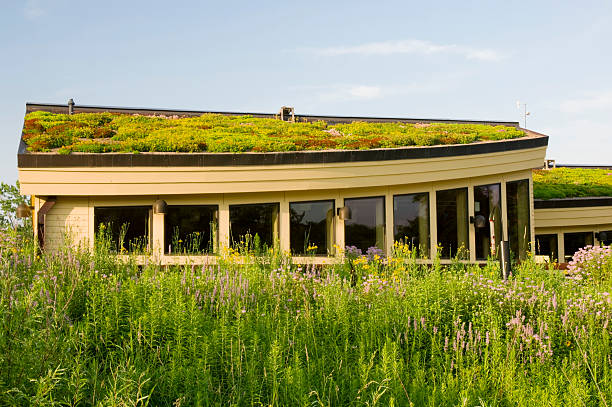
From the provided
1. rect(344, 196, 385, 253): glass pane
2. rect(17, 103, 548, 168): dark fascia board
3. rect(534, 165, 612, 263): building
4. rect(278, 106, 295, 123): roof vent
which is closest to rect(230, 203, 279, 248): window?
rect(17, 103, 548, 168): dark fascia board

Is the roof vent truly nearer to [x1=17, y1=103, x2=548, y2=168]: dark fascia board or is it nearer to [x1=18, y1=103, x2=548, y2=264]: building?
[x1=18, y1=103, x2=548, y2=264]: building

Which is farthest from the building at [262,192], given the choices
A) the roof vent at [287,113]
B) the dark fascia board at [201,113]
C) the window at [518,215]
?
the roof vent at [287,113]

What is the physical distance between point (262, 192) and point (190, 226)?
1.62 m

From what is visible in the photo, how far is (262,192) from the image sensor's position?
37.2 ft

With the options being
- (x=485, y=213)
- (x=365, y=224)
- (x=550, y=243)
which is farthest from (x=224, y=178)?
(x=550, y=243)

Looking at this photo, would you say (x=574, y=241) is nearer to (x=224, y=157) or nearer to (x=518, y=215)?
(x=518, y=215)

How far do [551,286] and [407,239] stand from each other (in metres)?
5.13

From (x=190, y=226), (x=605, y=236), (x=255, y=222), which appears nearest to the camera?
(x=190, y=226)

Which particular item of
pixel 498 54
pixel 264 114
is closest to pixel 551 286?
pixel 498 54

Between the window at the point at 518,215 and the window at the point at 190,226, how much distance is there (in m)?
7.88

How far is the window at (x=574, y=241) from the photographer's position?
58.1 ft

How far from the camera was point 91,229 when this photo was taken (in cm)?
1070

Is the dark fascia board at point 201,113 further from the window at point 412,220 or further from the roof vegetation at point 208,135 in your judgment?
the window at point 412,220

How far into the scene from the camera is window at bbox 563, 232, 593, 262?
17719mm
